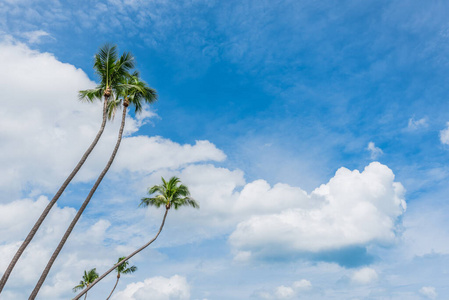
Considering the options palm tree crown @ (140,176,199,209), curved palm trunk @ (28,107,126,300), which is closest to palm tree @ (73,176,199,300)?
palm tree crown @ (140,176,199,209)

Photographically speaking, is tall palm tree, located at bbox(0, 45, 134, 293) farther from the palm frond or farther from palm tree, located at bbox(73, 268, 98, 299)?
palm tree, located at bbox(73, 268, 98, 299)

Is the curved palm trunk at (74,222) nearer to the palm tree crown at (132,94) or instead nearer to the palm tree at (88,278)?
the palm tree crown at (132,94)

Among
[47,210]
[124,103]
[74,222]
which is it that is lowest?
[47,210]

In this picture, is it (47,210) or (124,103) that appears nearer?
(47,210)

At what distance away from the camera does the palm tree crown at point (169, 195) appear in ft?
120

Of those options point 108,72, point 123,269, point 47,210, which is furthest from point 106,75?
point 123,269

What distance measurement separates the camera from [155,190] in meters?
37.1

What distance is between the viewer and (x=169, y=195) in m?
36.6

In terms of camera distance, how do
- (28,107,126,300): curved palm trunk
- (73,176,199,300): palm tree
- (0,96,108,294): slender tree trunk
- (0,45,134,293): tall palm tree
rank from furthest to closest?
1. (73,176,199,300): palm tree
2. (0,45,134,293): tall palm tree
3. (28,107,126,300): curved palm trunk
4. (0,96,108,294): slender tree trunk

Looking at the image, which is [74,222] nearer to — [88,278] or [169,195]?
[169,195]

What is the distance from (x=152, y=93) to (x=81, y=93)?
5.48 metres

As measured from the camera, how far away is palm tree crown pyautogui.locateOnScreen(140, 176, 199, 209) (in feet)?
120

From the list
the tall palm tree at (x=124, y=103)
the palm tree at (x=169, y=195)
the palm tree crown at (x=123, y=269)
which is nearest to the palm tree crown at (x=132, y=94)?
the tall palm tree at (x=124, y=103)

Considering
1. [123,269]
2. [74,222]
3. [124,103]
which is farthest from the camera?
[123,269]
